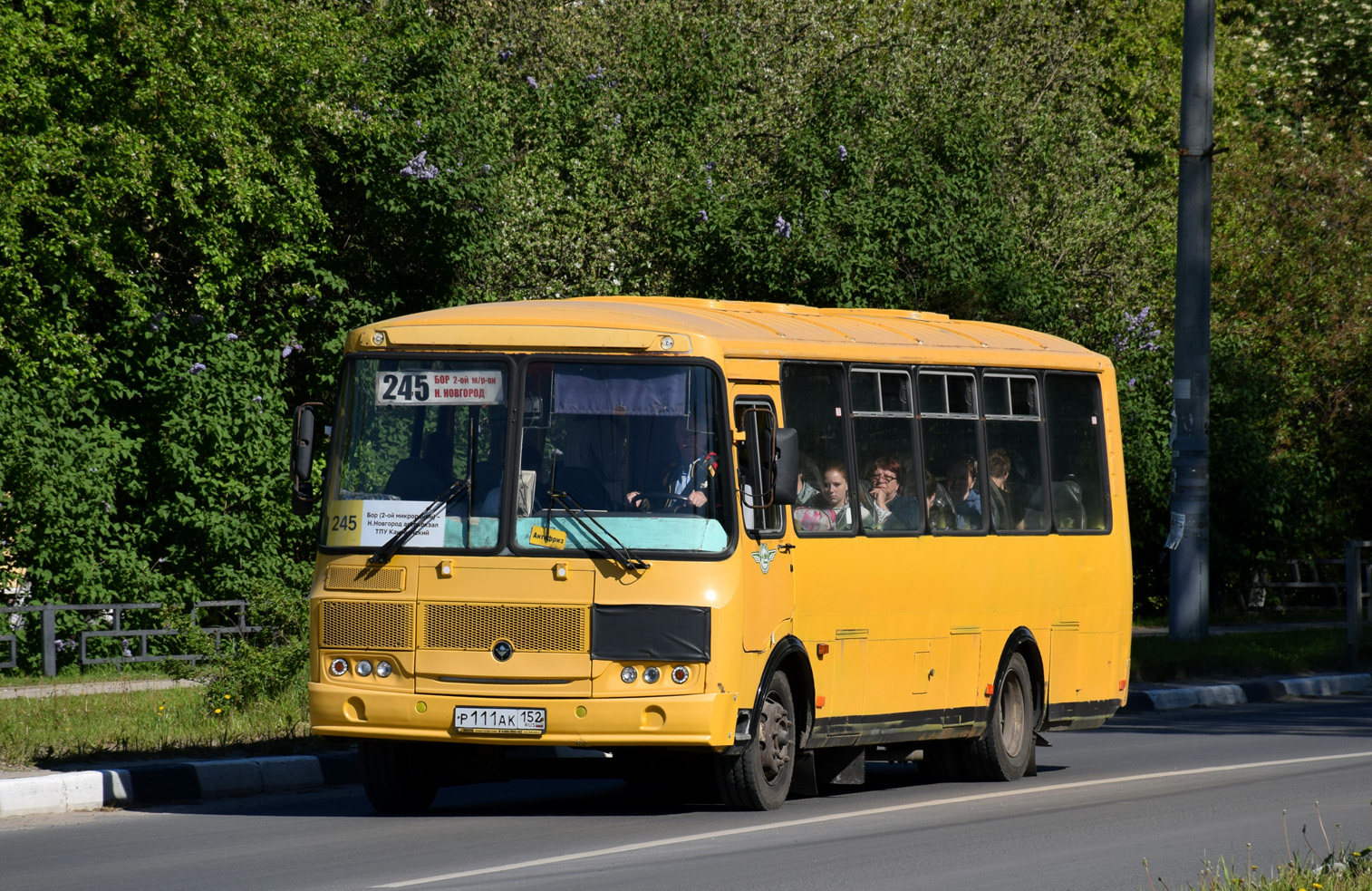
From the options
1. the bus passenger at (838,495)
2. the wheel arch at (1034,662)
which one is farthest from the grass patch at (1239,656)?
the bus passenger at (838,495)

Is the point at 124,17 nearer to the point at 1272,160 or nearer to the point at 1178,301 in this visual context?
the point at 1178,301

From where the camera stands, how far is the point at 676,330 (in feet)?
36.6

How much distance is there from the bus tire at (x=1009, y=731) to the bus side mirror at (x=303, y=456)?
4.86 metres

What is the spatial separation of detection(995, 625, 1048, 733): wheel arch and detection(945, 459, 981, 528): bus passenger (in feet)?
2.87

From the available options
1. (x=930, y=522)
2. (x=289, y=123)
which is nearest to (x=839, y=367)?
(x=930, y=522)

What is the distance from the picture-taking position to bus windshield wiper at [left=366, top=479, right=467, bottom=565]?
36.4 feet

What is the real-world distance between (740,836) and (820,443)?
2905mm

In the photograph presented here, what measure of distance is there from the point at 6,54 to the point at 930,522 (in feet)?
35.3

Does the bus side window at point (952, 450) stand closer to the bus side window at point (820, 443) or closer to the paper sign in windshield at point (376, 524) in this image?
the bus side window at point (820, 443)

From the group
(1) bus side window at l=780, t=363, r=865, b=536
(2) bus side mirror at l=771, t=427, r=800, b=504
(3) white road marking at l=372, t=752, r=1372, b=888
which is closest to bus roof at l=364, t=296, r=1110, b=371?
(1) bus side window at l=780, t=363, r=865, b=536

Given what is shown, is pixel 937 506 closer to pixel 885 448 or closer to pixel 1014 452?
pixel 885 448

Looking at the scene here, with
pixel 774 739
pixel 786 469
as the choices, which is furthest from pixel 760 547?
pixel 774 739

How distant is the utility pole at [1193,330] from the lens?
21266 millimetres

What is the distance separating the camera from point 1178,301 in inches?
854
